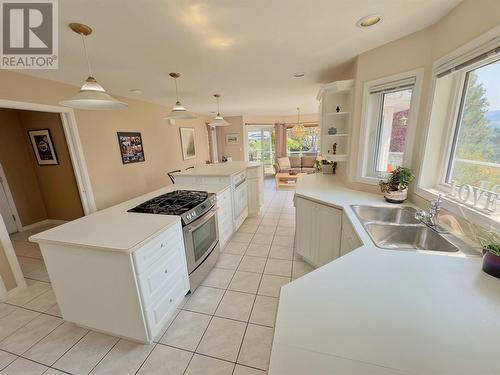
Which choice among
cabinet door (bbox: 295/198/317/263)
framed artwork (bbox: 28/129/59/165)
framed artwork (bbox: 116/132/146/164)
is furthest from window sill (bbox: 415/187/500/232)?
framed artwork (bbox: 28/129/59/165)

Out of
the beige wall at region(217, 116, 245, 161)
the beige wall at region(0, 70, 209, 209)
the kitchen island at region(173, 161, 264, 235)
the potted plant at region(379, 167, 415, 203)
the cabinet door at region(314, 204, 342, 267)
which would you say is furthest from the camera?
the beige wall at region(217, 116, 245, 161)

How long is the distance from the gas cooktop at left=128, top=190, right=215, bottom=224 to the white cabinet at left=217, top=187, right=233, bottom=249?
1.03 feet

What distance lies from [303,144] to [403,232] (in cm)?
748

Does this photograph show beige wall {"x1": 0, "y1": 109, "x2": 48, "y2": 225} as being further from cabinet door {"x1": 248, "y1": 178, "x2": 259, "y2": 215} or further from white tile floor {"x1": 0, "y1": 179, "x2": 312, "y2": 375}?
cabinet door {"x1": 248, "y1": 178, "x2": 259, "y2": 215}

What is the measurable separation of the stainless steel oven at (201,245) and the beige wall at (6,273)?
1948 millimetres

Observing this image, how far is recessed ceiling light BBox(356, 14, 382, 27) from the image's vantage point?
157 centimetres

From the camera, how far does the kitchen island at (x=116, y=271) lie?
1404mm

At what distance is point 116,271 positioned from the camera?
1.41 meters

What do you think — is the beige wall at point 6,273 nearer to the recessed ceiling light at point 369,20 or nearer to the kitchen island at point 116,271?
the kitchen island at point 116,271

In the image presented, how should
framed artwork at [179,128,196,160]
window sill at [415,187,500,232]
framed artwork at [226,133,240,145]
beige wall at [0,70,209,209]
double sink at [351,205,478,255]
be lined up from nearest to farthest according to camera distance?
window sill at [415,187,500,232] < double sink at [351,205,478,255] < beige wall at [0,70,209,209] < framed artwork at [179,128,196,160] < framed artwork at [226,133,240,145]

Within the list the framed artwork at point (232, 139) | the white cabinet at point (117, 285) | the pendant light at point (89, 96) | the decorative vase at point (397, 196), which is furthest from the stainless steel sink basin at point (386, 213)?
the framed artwork at point (232, 139)

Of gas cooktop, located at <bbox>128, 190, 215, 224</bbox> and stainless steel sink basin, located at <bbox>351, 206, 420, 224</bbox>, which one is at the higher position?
gas cooktop, located at <bbox>128, 190, 215, 224</bbox>

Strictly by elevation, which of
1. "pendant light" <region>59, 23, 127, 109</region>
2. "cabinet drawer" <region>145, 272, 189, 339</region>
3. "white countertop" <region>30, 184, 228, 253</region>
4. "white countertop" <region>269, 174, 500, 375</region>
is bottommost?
"cabinet drawer" <region>145, 272, 189, 339</region>

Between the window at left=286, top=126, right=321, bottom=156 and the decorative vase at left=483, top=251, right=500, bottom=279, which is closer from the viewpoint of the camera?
the decorative vase at left=483, top=251, right=500, bottom=279
